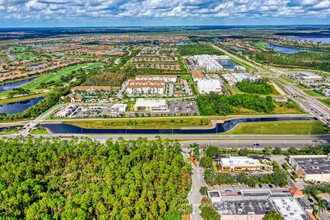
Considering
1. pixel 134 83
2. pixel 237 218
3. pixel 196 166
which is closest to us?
pixel 237 218

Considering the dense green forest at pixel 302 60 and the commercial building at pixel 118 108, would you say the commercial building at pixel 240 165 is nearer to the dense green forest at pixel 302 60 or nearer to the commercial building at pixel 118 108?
the commercial building at pixel 118 108

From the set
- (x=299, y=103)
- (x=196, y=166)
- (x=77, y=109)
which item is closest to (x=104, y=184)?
(x=196, y=166)

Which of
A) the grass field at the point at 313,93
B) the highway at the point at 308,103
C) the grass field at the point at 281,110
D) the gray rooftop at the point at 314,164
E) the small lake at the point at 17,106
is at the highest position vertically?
the gray rooftop at the point at 314,164

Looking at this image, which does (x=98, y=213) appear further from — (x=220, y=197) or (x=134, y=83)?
(x=134, y=83)

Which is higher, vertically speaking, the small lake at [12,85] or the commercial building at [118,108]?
the commercial building at [118,108]

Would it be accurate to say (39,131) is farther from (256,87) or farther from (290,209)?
(256,87)

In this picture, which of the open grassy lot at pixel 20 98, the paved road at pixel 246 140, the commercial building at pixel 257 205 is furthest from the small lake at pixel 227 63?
the commercial building at pixel 257 205
